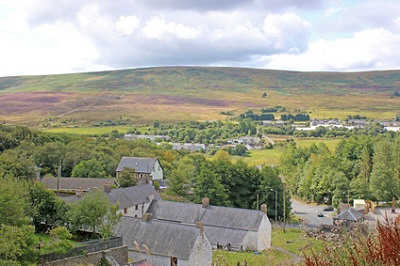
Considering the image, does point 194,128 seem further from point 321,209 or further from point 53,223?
point 53,223

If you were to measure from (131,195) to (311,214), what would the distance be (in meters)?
26.2

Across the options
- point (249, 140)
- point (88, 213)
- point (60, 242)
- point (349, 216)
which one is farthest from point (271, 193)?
point (249, 140)

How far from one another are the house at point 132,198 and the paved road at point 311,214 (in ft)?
58.9

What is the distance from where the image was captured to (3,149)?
69.2m

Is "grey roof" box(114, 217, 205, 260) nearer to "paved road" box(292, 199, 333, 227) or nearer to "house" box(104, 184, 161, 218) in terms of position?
"house" box(104, 184, 161, 218)

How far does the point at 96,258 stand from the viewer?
2770cm

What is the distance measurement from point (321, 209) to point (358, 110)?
13765 cm

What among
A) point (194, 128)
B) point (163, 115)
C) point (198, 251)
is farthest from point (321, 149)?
point (163, 115)

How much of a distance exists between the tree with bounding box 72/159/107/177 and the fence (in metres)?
31.8

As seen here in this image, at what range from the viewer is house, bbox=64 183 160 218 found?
43281 millimetres

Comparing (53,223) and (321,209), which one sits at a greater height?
(53,223)

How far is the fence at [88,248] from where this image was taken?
25.1m

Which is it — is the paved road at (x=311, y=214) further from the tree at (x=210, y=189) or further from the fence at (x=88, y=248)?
the fence at (x=88, y=248)

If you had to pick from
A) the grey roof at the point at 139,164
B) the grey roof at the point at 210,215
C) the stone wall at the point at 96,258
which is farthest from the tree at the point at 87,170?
the stone wall at the point at 96,258
